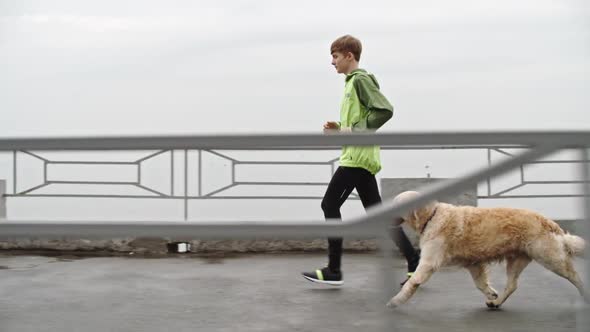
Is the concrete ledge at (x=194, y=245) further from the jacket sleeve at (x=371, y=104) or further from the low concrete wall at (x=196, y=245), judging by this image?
the jacket sleeve at (x=371, y=104)

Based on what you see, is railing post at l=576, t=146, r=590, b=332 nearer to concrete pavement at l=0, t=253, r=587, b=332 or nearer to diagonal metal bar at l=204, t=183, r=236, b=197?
concrete pavement at l=0, t=253, r=587, b=332

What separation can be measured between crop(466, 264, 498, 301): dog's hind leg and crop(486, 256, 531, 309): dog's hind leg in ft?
0.11

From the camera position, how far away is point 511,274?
2904mm

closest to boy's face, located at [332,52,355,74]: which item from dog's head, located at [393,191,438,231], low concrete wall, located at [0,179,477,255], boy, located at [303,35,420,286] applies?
boy, located at [303,35,420,286]

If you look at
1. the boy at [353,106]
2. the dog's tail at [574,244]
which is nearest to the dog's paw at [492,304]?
the dog's tail at [574,244]

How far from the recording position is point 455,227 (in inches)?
130

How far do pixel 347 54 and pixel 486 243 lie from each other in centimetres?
165

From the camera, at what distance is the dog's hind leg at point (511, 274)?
258 cm

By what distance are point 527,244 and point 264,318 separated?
1328mm

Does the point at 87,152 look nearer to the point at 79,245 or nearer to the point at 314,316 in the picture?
the point at 79,245

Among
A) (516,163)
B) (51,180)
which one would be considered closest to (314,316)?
(516,163)

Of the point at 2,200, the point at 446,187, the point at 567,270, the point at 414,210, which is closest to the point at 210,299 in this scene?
the point at 414,210

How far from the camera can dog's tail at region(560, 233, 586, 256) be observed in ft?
7.73

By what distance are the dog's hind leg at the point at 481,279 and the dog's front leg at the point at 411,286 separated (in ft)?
0.74
